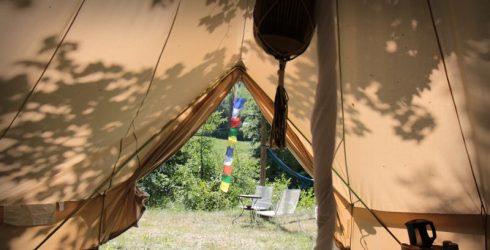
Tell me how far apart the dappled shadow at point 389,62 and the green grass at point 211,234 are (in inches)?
115

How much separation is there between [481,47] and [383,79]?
0.52 meters

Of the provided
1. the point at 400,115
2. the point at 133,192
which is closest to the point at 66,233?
the point at 133,192

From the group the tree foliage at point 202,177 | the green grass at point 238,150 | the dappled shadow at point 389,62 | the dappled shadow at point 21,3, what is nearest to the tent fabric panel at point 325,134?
the dappled shadow at point 389,62

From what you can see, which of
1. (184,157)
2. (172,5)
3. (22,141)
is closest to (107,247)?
(22,141)

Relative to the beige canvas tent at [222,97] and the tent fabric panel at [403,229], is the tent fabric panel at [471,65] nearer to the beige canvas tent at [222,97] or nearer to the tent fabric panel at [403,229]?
the beige canvas tent at [222,97]

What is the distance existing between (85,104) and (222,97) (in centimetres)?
105

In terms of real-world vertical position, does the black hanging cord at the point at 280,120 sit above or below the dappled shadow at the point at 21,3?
below

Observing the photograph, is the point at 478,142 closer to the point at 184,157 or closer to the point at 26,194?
the point at 26,194

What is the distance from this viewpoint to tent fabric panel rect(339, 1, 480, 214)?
164 cm

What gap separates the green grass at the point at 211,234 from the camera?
14.7 ft

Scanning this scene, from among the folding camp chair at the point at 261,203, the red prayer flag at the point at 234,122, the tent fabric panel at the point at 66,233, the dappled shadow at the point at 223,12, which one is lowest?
the tent fabric panel at the point at 66,233

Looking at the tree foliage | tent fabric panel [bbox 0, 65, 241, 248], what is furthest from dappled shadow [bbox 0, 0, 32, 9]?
the tree foliage

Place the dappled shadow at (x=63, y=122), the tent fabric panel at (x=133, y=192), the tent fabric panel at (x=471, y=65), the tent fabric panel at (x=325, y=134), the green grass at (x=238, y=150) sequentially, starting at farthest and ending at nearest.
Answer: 1. the green grass at (x=238, y=150)
2. the tent fabric panel at (x=133, y=192)
3. the dappled shadow at (x=63, y=122)
4. the tent fabric panel at (x=471, y=65)
5. the tent fabric panel at (x=325, y=134)

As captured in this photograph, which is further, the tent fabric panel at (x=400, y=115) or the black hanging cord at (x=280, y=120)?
the tent fabric panel at (x=400, y=115)
